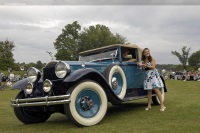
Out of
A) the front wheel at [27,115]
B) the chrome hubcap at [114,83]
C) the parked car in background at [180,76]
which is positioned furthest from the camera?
the parked car in background at [180,76]

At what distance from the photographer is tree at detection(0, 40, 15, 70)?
5116 centimetres

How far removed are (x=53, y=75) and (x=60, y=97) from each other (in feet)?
2.97

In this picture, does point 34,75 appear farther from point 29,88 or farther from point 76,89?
point 76,89

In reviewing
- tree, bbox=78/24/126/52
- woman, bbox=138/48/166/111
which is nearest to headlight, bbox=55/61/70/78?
woman, bbox=138/48/166/111

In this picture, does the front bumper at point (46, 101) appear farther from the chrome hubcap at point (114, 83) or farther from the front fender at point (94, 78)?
the chrome hubcap at point (114, 83)

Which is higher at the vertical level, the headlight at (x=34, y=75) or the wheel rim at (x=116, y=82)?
the headlight at (x=34, y=75)

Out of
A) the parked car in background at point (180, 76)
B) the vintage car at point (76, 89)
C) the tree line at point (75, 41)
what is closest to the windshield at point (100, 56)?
the vintage car at point (76, 89)

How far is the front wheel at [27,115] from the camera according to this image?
5625mm

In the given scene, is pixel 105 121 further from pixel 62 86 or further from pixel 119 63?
pixel 119 63

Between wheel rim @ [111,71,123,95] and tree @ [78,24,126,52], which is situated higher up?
tree @ [78,24,126,52]

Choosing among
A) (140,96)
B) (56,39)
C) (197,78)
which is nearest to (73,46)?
(56,39)

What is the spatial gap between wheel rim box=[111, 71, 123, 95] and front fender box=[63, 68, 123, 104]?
0.31 m

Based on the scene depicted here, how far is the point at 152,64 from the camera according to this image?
663 cm

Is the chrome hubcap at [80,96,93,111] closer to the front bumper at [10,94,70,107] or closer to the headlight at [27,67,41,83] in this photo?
the front bumper at [10,94,70,107]
